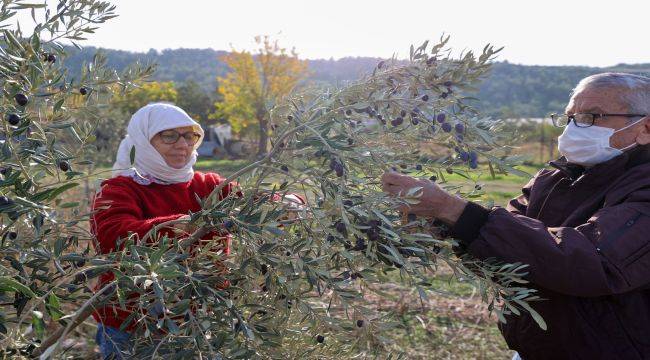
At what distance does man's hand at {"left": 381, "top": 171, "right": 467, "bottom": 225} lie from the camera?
5.34ft

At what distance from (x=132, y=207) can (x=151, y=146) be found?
0.42m

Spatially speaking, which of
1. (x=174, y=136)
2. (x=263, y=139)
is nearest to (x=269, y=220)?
(x=174, y=136)

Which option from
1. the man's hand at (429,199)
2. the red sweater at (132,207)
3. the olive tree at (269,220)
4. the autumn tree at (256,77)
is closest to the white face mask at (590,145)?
the olive tree at (269,220)

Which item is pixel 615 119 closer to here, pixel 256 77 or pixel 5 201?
pixel 5 201

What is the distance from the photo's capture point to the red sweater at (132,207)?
6.77ft

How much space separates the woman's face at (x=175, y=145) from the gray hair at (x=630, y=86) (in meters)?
1.62

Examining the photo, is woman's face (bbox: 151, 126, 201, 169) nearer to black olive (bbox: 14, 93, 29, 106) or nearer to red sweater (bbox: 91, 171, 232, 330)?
red sweater (bbox: 91, 171, 232, 330)

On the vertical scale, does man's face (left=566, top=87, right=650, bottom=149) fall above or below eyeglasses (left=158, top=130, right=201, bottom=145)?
above

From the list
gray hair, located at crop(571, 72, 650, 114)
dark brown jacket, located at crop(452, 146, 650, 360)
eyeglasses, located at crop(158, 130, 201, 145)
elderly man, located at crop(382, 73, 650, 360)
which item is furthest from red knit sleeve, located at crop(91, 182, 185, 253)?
gray hair, located at crop(571, 72, 650, 114)

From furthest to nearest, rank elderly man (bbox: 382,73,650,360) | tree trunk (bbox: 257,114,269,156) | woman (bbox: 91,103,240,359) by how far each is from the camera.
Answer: tree trunk (bbox: 257,114,269,156) < woman (bbox: 91,103,240,359) < elderly man (bbox: 382,73,650,360)

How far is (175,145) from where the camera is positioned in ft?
8.46

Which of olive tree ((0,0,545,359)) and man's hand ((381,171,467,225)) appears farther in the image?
man's hand ((381,171,467,225))

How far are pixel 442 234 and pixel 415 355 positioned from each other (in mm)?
3636

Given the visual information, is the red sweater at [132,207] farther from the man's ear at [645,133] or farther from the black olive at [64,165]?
the man's ear at [645,133]
